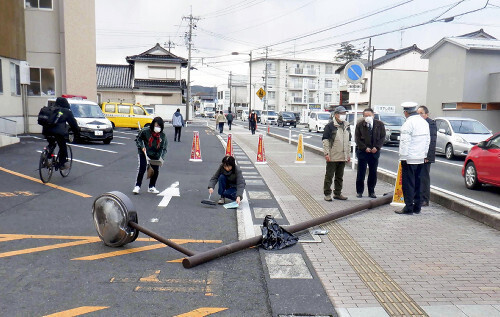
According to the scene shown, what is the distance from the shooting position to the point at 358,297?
13.0 feet

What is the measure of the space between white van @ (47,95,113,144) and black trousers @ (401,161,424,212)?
45.6ft

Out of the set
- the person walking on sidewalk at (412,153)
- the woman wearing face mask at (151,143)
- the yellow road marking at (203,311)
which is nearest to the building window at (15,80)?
the woman wearing face mask at (151,143)

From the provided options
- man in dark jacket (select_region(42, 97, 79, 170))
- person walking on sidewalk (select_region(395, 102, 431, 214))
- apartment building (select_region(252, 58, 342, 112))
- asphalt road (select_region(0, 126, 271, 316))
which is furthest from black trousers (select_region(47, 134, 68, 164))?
apartment building (select_region(252, 58, 342, 112))

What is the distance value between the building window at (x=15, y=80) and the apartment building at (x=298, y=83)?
2247 inches

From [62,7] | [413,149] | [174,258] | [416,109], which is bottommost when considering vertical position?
[174,258]

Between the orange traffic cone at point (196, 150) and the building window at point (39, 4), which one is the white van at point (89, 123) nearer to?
the orange traffic cone at point (196, 150)

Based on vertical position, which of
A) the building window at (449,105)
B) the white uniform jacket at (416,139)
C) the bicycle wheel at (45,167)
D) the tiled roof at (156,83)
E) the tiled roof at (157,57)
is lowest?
the bicycle wheel at (45,167)

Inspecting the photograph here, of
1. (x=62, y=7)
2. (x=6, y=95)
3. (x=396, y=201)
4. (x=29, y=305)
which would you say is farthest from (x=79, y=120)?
(x=29, y=305)

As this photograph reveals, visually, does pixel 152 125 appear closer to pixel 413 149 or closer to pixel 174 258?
pixel 174 258

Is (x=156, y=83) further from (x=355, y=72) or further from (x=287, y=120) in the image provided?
(x=355, y=72)

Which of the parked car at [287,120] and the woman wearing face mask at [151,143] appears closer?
the woman wearing face mask at [151,143]

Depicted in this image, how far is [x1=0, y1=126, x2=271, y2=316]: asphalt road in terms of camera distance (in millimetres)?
3717

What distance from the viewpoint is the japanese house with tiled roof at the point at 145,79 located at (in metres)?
48.1

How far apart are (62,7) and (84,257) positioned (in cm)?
2097
